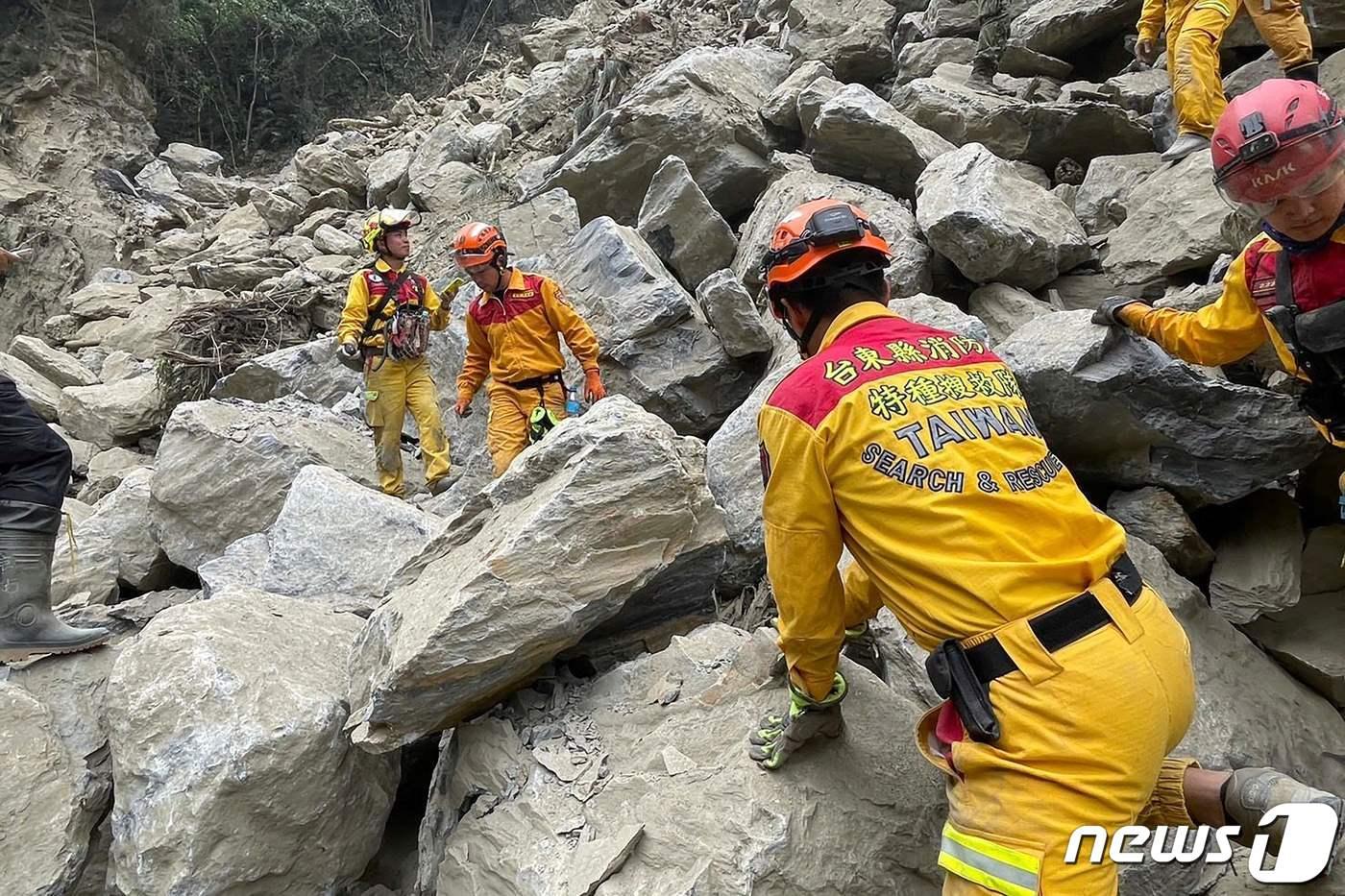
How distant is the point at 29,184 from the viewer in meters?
16.5

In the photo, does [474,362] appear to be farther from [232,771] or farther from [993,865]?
[993,865]

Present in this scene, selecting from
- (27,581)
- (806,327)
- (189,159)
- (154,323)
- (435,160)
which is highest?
(806,327)

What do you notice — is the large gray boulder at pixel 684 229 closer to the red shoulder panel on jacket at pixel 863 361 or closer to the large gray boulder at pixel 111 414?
the red shoulder panel on jacket at pixel 863 361

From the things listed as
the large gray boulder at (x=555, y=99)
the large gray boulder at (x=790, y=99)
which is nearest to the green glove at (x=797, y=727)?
the large gray boulder at (x=790, y=99)

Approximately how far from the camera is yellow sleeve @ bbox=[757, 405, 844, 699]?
7.27 feet

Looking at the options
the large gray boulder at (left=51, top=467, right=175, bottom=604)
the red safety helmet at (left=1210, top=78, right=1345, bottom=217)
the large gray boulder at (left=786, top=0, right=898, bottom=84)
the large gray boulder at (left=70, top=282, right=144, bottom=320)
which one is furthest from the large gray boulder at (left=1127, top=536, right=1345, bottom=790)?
the large gray boulder at (left=70, top=282, right=144, bottom=320)

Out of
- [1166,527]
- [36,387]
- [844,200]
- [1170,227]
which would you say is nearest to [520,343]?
[844,200]

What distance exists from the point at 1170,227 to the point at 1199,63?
1083 millimetres

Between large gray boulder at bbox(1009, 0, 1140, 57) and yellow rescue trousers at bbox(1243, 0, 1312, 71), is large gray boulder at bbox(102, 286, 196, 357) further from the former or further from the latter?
yellow rescue trousers at bbox(1243, 0, 1312, 71)

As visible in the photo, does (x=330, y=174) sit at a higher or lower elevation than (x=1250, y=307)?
lower

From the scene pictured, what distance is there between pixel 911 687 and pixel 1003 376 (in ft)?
4.80

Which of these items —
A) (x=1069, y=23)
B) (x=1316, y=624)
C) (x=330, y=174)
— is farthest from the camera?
(x=330, y=174)

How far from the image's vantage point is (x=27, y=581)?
3607 mm

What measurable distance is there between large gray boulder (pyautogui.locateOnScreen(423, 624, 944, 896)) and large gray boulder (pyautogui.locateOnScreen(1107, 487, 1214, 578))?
5.26 feet
